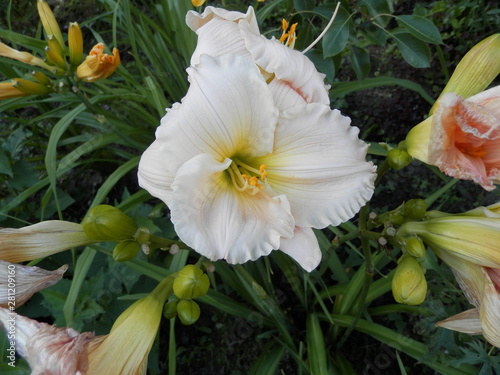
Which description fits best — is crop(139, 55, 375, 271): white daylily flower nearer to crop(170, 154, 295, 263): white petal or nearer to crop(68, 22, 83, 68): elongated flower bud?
crop(170, 154, 295, 263): white petal

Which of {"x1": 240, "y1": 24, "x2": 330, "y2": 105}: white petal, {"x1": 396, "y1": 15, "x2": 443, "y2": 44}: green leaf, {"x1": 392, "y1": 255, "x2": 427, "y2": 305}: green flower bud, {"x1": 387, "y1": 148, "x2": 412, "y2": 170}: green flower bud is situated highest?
{"x1": 240, "y1": 24, "x2": 330, "y2": 105}: white petal

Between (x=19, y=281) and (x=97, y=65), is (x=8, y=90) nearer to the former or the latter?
(x=97, y=65)

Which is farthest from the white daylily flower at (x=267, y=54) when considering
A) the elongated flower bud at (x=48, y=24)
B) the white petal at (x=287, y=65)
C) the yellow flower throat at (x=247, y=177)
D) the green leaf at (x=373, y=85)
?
the green leaf at (x=373, y=85)

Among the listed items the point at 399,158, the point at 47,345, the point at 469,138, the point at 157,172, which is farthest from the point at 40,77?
the point at 469,138

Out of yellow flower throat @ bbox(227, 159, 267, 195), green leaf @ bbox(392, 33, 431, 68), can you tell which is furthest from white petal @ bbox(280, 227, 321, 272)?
green leaf @ bbox(392, 33, 431, 68)

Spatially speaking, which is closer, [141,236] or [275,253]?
[141,236]

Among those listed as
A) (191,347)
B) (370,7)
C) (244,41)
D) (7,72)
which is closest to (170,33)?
(7,72)
